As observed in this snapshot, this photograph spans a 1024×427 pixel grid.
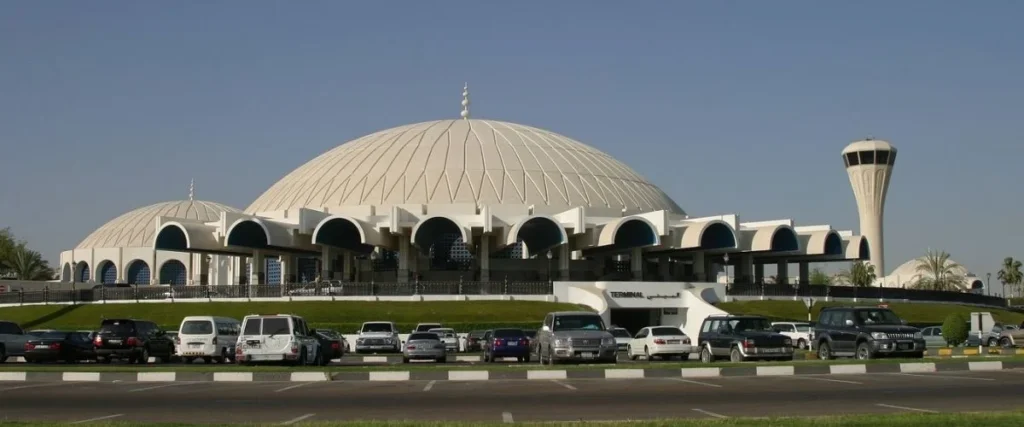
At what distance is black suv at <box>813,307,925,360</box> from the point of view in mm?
30234

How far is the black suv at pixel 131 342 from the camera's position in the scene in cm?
3738

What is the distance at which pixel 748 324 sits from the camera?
32.9 metres

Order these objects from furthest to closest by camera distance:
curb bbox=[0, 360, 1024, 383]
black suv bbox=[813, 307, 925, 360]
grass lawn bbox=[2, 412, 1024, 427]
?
1. black suv bbox=[813, 307, 925, 360]
2. curb bbox=[0, 360, 1024, 383]
3. grass lawn bbox=[2, 412, 1024, 427]

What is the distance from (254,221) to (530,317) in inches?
868

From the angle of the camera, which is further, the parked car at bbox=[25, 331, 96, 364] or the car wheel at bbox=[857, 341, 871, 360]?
the parked car at bbox=[25, 331, 96, 364]

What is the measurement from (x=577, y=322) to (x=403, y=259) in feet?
135

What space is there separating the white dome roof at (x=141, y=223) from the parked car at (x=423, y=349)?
7955cm

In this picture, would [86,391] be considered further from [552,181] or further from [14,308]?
[552,181]

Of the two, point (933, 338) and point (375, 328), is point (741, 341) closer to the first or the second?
point (375, 328)

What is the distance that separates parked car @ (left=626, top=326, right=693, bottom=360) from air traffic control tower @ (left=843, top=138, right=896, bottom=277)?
84.9 m

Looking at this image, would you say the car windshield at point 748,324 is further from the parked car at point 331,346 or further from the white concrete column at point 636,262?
the white concrete column at point 636,262

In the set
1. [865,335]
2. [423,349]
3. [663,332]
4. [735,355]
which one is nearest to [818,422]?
[865,335]

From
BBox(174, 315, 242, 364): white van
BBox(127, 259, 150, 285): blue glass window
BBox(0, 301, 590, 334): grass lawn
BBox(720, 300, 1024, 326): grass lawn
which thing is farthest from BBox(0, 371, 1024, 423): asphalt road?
BBox(127, 259, 150, 285): blue glass window

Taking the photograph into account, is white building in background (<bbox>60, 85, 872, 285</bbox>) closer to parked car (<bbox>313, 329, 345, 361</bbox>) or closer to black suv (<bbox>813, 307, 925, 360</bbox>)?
parked car (<bbox>313, 329, 345, 361</bbox>)
